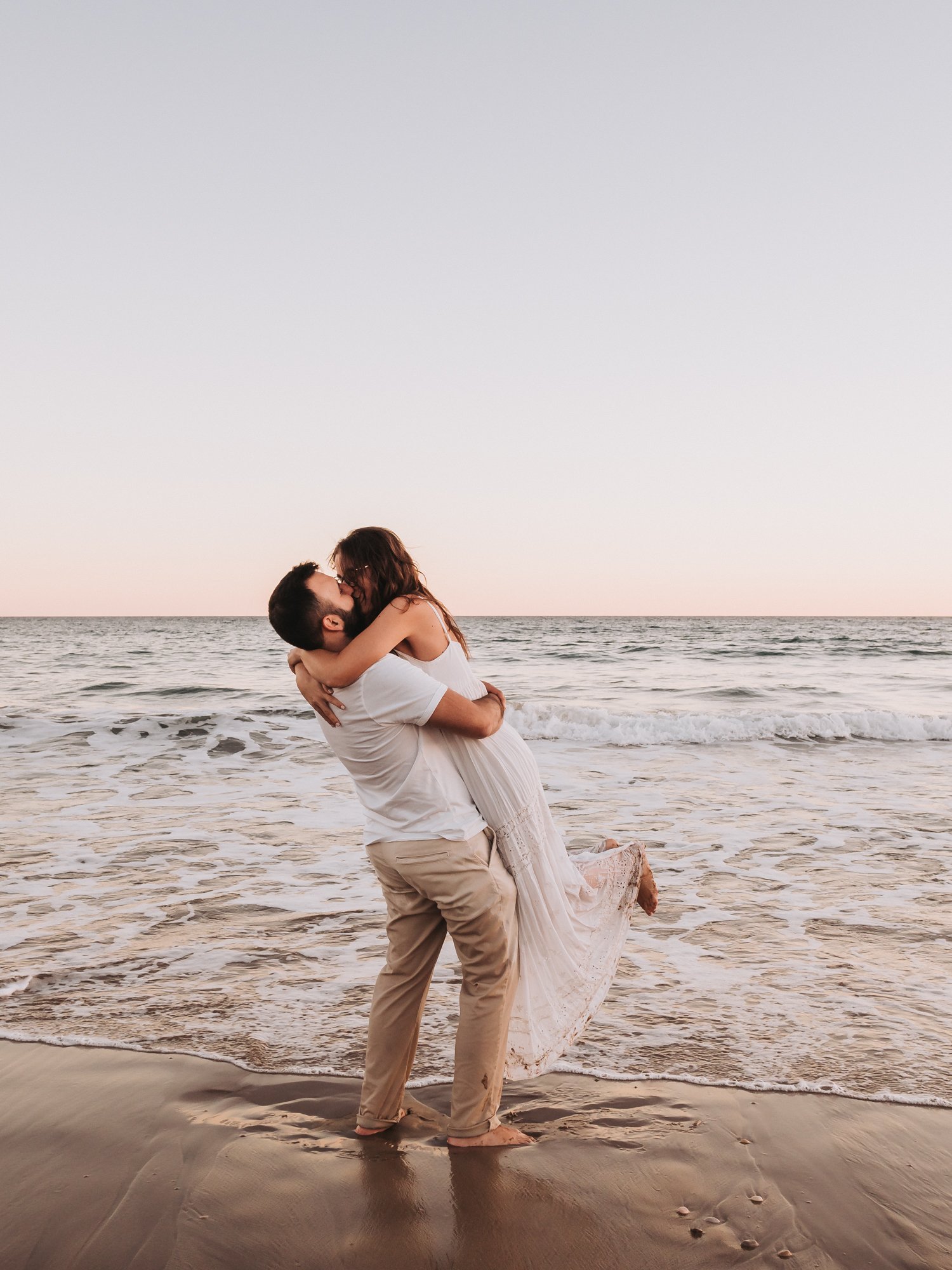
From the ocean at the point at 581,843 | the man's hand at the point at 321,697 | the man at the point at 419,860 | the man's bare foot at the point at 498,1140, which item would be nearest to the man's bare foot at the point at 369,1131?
the man at the point at 419,860

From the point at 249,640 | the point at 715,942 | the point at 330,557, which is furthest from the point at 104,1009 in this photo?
the point at 249,640

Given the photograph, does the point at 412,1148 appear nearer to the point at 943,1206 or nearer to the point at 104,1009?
the point at 943,1206

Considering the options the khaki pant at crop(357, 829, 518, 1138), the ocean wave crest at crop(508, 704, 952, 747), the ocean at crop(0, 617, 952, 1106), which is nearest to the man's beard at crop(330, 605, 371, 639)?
the khaki pant at crop(357, 829, 518, 1138)

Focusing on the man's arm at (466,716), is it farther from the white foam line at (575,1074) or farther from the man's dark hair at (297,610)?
the white foam line at (575,1074)

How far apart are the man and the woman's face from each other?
3cm

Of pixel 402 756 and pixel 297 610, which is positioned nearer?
pixel 297 610

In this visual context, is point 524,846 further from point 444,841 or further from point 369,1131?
point 369,1131

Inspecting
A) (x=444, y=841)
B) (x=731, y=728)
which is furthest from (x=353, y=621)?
(x=731, y=728)

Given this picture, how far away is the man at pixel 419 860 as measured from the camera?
8.22ft

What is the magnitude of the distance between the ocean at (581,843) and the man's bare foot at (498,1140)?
64cm

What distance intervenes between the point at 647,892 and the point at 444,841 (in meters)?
0.85

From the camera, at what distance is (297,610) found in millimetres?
2455

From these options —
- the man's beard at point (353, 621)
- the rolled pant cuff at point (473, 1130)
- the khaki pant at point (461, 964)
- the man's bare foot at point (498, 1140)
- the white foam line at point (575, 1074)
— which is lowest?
the white foam line at point (575, 1074)

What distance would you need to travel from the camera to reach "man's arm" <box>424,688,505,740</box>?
252 centimetres
